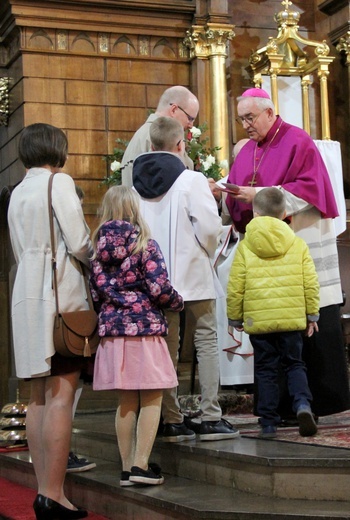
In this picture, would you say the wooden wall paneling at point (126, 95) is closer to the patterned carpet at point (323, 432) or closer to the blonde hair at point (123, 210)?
the patterned carpet at point (323, 432)

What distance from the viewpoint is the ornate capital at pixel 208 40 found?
840 cm

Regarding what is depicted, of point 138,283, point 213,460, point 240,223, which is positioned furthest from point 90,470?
point 240,223

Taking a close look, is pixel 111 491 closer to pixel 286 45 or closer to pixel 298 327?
pixel 298 327

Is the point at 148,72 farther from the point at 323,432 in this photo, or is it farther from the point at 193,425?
the point at 323,432

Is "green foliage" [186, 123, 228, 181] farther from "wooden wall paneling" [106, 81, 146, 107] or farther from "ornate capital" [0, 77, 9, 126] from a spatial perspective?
"ornate capital" [0, 77, 9, 126]

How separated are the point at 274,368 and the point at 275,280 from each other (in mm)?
420

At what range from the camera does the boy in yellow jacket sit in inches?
174

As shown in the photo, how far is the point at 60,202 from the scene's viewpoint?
13.1 feet

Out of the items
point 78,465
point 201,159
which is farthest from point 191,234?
point 201,159

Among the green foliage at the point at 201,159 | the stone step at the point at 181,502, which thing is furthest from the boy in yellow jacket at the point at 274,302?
the green foliage at the point at 201,159

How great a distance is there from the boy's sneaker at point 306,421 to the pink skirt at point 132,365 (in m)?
0.66

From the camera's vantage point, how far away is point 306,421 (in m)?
4.36

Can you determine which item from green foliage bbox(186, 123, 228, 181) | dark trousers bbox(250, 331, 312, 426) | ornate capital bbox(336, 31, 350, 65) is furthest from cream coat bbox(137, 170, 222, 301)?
ornate capital bbox(336, 31, 350, 65)

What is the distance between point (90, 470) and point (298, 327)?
127 centimetres
